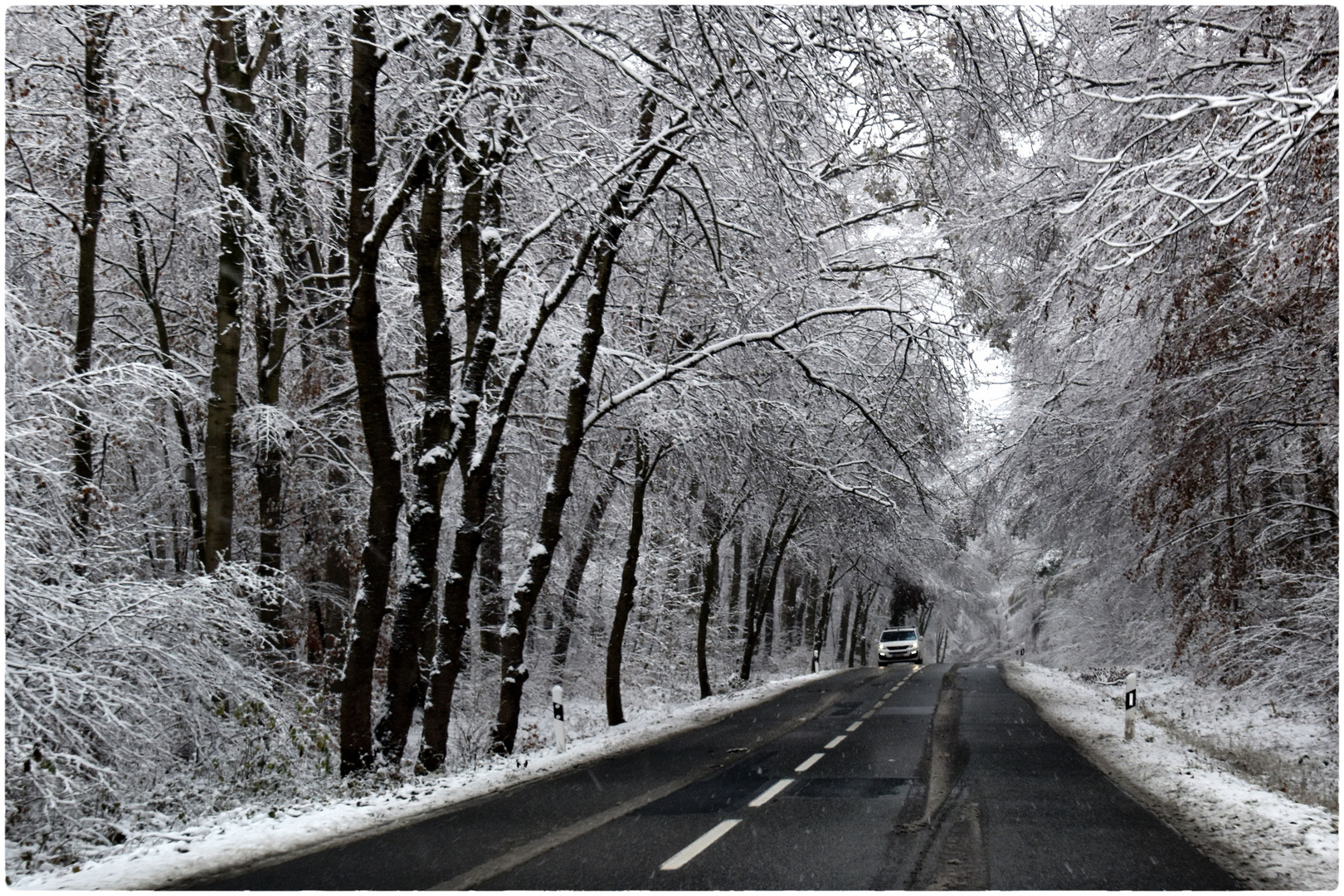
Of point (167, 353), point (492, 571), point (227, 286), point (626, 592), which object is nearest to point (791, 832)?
point (227, 286)

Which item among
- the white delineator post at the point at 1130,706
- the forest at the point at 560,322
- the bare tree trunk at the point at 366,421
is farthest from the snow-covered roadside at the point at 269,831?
the white delineator post at the point at 1130,706

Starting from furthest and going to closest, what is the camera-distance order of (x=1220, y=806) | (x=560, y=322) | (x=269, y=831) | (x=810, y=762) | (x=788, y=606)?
(x=788, y=606)
(x=560, y=322)
(x=810, y=762)
(x=1220, y=806)
(x=269, y=831)

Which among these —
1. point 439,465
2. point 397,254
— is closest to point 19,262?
point 397,254

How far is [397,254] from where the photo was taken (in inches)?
647

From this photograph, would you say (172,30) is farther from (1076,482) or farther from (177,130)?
(1076,482)

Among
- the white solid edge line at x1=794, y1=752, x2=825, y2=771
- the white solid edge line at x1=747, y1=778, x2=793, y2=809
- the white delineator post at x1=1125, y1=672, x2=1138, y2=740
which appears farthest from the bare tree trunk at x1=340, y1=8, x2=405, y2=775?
the white delineator post at x1=1125, y1=672, x2=1138, y2=740

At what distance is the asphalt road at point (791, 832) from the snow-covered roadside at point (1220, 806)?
0.91 ft

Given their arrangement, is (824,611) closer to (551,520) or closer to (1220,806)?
(551,520)

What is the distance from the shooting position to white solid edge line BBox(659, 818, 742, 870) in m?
6.40

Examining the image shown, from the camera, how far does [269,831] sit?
Answer: 772 cm

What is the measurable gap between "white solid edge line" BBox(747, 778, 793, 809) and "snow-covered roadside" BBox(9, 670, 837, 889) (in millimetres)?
2892

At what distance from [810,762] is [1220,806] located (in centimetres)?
453

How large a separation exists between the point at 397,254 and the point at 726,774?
10.6 m

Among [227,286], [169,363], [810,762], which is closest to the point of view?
[810,762]
